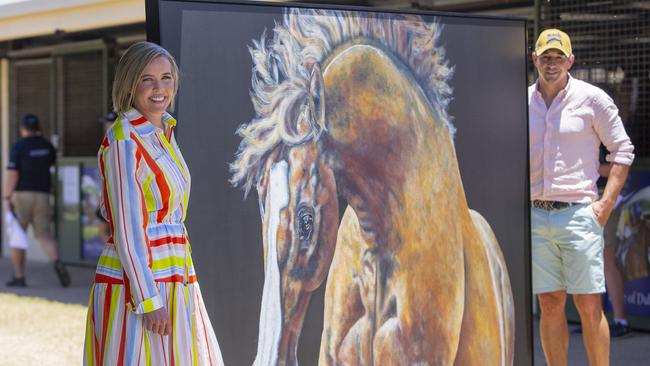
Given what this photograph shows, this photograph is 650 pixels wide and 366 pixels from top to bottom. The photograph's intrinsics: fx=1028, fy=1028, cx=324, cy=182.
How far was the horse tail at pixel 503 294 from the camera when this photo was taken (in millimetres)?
4828

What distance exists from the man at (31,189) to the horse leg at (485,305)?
24.4ft

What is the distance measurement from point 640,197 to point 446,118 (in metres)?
3.89

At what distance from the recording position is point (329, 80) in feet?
14.0

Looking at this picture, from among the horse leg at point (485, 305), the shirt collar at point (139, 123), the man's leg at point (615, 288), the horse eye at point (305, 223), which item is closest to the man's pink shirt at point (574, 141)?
the horse leg at point (485, 305)

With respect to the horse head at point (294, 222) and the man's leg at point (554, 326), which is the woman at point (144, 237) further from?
the man's leg at point (554, 326)

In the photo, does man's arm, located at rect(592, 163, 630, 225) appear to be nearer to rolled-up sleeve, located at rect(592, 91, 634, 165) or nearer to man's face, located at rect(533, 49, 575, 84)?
rolled-up sleeve, located at rect(592, 91, 634, 165)

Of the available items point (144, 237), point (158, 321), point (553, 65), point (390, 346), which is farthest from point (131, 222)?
point (553, 65)

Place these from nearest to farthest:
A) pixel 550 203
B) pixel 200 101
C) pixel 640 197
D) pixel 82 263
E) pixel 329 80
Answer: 1. pixel 200 101
2. pixel 329 80
3. pixel 550 203
4. pixel 640 197
5. pixel 82 263

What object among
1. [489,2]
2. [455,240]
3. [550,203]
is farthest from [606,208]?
[489,2]

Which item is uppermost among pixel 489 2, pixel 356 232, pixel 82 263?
pixel 489 2

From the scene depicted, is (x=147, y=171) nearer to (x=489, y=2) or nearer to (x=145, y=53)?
(x=145, y=53)

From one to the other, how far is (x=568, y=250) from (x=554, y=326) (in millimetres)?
424

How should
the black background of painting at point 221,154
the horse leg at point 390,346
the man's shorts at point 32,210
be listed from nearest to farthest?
1. the black background of painting at point 221,154
2. the horse leg at point 390,346
3. the man's shorts at point 32,210

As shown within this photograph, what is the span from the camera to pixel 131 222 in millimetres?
3441
